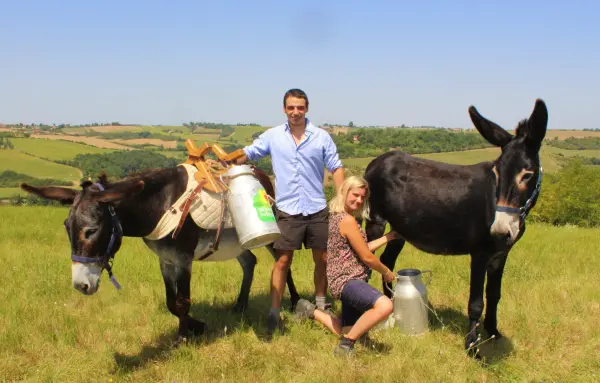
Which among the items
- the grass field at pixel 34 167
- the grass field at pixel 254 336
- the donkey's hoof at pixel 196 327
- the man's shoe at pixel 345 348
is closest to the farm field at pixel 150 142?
the grass field at pixel 34 167

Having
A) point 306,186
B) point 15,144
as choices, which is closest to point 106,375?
point 306,186

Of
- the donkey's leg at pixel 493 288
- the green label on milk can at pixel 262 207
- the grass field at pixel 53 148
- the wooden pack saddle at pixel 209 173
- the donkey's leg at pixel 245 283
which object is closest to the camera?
the green label on milk can at pixel 262 207

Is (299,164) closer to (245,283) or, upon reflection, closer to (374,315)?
(374,315)

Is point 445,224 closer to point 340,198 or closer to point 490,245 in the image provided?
point 490,245

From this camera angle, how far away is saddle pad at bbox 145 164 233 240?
4242 millimetres

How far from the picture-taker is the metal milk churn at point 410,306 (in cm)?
482

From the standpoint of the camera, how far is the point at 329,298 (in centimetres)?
623

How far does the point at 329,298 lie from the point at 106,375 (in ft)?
9.89

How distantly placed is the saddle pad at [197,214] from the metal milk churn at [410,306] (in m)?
1.91

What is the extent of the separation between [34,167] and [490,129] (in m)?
60.3

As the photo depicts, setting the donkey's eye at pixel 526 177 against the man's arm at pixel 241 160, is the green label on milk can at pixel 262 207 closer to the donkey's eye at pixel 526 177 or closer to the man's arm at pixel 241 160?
the man's arm at pixel 241 160

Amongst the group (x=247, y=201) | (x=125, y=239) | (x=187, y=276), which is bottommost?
(x=125, y=239)

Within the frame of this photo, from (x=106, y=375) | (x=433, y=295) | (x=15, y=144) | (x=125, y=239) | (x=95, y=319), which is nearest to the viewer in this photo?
(x=106, y=375)

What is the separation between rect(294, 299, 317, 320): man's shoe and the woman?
0.53 meters
